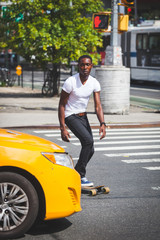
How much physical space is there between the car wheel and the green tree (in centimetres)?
1670

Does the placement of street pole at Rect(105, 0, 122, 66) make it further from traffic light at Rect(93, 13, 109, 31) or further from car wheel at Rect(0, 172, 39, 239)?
car wheel at Rect(0, 172, 39, 239)

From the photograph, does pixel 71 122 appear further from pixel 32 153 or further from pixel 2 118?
pixel 2 118

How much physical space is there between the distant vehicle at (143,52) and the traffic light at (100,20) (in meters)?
16.6

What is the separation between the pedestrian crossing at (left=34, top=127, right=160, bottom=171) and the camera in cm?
927

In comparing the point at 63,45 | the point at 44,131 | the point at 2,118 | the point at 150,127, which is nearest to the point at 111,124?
the point at 150,127

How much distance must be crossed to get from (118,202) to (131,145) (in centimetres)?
479

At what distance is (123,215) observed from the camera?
5.77 metres

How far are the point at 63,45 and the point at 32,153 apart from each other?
17.0 metres

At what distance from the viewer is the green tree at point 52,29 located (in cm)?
2153

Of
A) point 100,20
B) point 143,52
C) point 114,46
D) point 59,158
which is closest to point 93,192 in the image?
point 59,158

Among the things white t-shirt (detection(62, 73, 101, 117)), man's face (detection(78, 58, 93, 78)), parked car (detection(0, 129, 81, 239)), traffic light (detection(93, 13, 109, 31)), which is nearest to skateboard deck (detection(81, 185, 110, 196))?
white t-shirt (detection(62, 73, 101, 117))

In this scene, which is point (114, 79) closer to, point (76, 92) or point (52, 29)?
point (52, 29)

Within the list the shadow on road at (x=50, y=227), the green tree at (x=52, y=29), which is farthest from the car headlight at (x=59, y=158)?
the green tree at (x=52, y=29)

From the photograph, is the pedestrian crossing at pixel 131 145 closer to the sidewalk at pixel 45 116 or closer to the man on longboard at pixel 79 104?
the sidewalk at pixel 45 116
